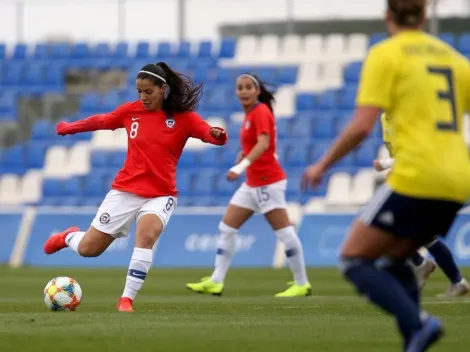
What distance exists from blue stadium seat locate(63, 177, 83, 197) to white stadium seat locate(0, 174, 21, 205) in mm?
1095

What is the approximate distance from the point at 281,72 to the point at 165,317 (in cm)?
1899

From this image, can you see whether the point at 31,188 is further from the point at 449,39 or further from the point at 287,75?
the point at 449,39

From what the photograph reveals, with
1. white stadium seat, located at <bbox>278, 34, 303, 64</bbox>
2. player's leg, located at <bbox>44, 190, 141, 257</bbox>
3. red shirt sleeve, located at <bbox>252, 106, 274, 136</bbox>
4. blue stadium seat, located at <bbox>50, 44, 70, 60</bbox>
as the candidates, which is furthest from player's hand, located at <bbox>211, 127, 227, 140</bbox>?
blue stadium seat, located at <bbox>50, 44, 70, 60</bbox>

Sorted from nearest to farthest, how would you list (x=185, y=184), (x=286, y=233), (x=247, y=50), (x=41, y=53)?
1. (x=286, y=233)
2. (x=185, y=184)
3. (x=247, y=50)
4. (x=41, y=53)

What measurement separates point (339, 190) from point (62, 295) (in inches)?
525

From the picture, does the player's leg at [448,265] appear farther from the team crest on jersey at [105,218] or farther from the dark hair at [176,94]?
the team crest on jersey at [105,218]

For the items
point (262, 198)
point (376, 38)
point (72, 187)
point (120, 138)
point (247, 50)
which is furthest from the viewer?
point (247, 50)

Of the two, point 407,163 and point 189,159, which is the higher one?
point 407,163

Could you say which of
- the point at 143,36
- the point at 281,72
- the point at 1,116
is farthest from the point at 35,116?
the point at 281,72

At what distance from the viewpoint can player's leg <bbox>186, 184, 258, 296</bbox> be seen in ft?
45.9

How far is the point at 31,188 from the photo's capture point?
26875 mm

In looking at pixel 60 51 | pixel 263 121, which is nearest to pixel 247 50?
pixel 60 51

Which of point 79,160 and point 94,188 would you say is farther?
point 79,160

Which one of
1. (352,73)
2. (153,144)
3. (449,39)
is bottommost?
(352,73)
